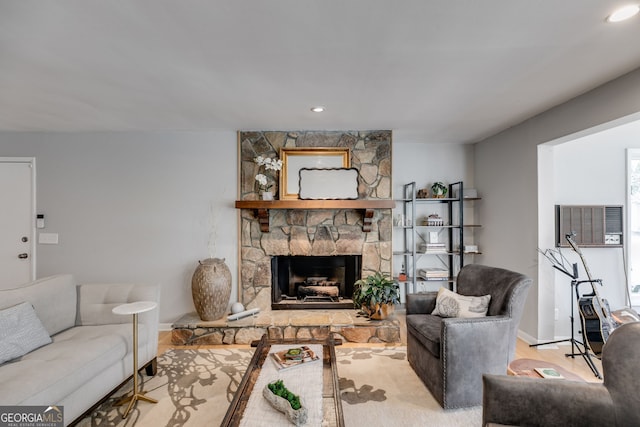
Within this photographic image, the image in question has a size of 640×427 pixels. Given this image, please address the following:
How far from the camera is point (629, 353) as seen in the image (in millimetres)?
1435

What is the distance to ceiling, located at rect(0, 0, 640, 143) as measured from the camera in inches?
65.6

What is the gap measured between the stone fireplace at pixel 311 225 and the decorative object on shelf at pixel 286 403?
7.63ft

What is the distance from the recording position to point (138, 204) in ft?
13.3

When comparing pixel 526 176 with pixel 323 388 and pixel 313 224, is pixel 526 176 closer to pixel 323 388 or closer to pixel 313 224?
pixel 313 224

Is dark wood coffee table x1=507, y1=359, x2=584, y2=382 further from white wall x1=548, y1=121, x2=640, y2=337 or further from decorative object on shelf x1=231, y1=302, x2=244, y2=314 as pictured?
decorative object on shelf x1=231, y1=302, x2=244, y2=314

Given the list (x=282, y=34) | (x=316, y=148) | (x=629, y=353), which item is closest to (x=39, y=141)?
(x=316, y=148)

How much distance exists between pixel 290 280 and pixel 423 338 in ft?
7.03

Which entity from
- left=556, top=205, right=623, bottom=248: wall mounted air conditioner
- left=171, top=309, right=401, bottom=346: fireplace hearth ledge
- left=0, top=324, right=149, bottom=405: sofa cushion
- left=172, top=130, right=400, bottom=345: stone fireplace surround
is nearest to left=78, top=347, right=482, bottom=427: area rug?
left=171, top=309, right=401, bottom=346: fireplace hearth ledge

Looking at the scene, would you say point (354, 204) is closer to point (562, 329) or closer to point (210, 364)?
point (210, 364)

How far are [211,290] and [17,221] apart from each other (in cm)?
271

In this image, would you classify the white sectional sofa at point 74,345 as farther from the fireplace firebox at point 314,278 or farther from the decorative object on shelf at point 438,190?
the decorative object on shelf at point 438,190

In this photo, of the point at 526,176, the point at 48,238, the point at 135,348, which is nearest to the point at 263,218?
the point at 135,348

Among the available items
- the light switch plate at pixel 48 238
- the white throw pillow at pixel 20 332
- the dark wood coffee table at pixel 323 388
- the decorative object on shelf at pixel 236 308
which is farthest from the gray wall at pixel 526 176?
the light switch plate at pixel 48 238

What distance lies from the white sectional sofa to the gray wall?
388 centimetres
